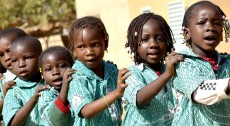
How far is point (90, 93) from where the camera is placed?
3.90 meters

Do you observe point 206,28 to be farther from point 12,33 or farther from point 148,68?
point 12,33

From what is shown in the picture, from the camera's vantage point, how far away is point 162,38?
397 cm

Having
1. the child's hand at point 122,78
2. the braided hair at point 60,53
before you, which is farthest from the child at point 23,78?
the child's hand at point 122,78

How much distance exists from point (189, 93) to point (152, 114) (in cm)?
50

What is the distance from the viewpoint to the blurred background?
31.8ft

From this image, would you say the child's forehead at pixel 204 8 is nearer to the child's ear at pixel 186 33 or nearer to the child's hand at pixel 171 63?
the child's ear at pixel 186 33

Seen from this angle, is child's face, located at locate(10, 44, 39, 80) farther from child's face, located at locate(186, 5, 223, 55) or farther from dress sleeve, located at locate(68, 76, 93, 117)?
child's face, located at locate(186, 5, 223, 55)

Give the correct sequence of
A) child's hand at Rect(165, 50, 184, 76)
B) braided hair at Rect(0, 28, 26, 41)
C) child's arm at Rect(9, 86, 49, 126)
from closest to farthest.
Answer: child's hand at Rect(165, 50, 184, 76) → child's arm at Rect(9, 86, 49, 126) → braided hair at Rect(0, 28, 26, 41)

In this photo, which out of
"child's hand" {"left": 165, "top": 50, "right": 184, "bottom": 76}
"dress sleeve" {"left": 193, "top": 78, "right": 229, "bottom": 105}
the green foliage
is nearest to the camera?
"dress sleeve" {"left": 193, "top": 78, "right": 229, "bottom": 105}

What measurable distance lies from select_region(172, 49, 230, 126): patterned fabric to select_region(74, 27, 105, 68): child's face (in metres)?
0.69

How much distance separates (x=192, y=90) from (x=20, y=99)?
6.24 feet

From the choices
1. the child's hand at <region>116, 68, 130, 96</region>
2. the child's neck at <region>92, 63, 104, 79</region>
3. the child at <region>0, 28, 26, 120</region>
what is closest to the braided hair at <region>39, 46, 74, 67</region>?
the child's neck at <region>92, 63, 104, 79</region>

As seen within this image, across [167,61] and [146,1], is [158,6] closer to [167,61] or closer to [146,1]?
[146,1]

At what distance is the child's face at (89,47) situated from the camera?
3.95 m
